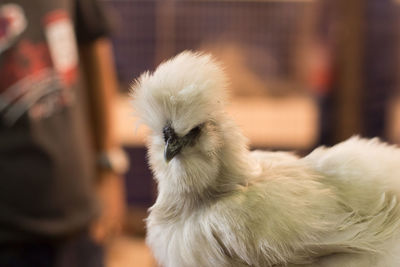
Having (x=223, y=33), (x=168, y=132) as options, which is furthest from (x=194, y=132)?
(x=223, y=33)

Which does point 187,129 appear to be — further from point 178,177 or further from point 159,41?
point 159,41

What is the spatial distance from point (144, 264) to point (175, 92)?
134 cm

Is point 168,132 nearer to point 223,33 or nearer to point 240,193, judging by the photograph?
point 240,193

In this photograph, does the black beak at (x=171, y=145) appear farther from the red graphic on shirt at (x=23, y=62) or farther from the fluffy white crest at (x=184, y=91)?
the red graphic on shirt at (x=23, y=62)

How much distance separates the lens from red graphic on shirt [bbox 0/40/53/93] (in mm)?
1120

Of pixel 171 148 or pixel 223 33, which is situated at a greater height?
pixel 223 33

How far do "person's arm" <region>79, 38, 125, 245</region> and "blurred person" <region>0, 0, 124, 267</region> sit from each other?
64 mm

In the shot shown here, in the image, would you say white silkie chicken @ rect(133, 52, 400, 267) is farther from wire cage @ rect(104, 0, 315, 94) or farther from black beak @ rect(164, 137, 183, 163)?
wire cage @ rect(104, 0, 315, 94)

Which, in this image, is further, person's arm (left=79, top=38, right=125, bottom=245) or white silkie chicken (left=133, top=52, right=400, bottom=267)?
person's arm (left=79, top=38, right=125, bottom=245)

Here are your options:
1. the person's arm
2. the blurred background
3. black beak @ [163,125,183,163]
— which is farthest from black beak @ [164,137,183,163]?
the blurred background

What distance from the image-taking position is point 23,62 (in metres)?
1.14

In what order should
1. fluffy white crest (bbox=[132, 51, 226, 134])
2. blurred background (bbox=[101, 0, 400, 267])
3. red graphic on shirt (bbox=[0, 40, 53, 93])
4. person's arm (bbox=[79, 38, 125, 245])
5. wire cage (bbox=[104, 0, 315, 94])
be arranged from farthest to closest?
wire cage (bbox=[104, 0, 315, 94]) < blurred background (bbox=[101, 0, 400, 267]) < person's arm (bbox=[79, 38, 125, 245]) < red graphic on shirt (bbox=[0, 40, 53, 93]) < fluffy white crest (bbox=[132, 51, 226, 134])

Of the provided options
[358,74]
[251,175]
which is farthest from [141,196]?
[251,175]

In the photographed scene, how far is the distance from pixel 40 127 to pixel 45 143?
4 centimetres
